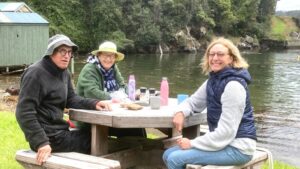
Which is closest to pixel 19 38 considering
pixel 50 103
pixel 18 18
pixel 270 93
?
pixel 18 18

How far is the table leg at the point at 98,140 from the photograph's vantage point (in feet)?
18.7

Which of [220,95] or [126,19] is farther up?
[220,95]

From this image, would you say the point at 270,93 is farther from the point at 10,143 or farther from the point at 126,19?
the point at 126,19

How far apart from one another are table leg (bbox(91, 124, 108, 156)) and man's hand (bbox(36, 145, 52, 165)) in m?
0.76

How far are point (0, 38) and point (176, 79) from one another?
1218 centimetres

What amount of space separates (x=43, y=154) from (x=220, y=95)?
6.17 ft

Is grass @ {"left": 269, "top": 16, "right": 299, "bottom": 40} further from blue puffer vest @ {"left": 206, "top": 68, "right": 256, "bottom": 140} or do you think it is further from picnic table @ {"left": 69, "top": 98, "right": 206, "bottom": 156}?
blue puffer vest @ {"left": 206, "top": 68, "right": 256, "bottom": 140}

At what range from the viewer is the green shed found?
104ft

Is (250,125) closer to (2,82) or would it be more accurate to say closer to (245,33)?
(2,82)

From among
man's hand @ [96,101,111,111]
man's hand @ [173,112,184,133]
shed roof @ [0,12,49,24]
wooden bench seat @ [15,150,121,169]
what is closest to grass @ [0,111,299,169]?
wooden bench seat @ [15,150,121,169]

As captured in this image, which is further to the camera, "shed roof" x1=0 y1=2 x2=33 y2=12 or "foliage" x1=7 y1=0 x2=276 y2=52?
"foliage" x1=7 y1=0 x2=276 y2=52

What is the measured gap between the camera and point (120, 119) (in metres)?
5.24

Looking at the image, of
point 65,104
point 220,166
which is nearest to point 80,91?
point 65,104

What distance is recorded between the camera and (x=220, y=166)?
4.82 meters
